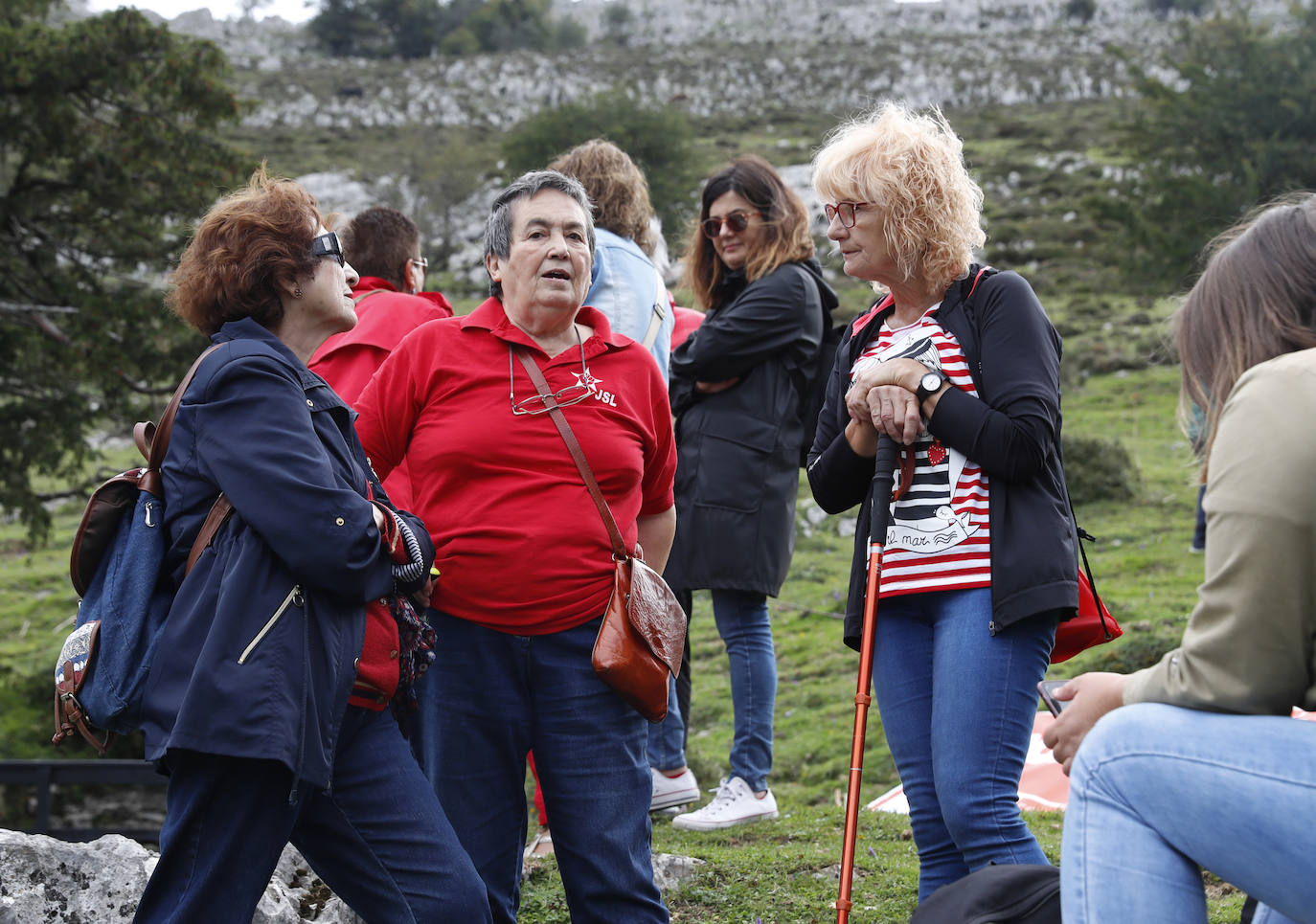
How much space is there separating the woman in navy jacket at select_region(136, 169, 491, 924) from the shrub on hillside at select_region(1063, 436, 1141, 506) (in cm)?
1228

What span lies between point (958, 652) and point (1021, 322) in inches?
32.4

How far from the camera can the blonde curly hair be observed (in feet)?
10.4

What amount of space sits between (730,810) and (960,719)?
2363 millimetres

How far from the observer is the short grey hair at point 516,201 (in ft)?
11.2

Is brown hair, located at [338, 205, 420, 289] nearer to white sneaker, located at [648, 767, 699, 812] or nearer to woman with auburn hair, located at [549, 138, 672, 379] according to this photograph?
woman with auburn hair, located at [549, 138, 672, 379]

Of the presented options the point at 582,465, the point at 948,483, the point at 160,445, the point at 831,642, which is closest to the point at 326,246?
the point at 160,445

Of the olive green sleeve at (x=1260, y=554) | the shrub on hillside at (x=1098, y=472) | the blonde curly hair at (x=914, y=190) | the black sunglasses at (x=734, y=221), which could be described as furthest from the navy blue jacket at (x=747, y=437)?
the shrub on hillside at (x=1098, y=472)

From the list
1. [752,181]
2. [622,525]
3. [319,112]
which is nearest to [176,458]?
[622,525]

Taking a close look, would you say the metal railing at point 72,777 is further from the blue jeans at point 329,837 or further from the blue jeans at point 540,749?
the blue jeans at point 329,837

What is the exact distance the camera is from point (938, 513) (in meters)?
3.02

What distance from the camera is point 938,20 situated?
117 m

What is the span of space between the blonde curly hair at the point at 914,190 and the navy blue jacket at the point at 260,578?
1506 mm

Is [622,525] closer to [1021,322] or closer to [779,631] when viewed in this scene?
[1021,322]

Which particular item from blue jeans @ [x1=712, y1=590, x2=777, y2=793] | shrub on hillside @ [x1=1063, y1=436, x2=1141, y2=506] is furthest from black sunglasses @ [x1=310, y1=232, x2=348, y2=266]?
shrub on hillside @ [x1=1063, y1=436, x2=1141, y2=506]
